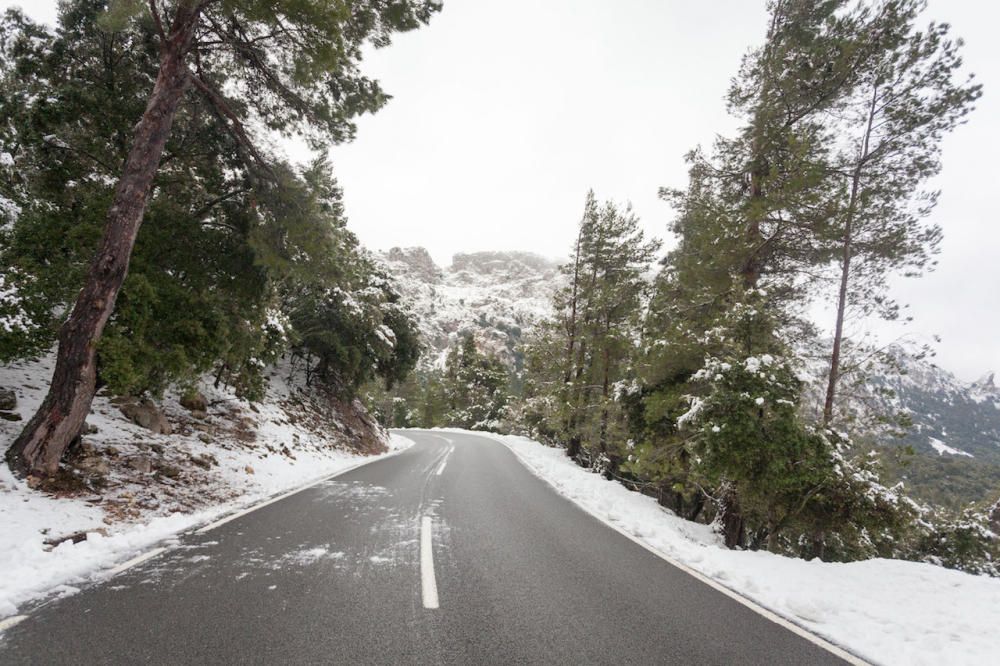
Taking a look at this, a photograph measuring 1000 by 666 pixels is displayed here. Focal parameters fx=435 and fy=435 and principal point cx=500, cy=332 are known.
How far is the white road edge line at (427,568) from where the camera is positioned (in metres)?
4.09

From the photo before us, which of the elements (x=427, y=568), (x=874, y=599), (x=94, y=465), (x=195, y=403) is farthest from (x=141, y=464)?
(x=874, y=599)

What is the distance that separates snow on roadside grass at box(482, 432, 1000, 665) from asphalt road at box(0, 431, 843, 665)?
0.52 meters

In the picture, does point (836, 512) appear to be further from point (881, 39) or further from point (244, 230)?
point (244, 230)

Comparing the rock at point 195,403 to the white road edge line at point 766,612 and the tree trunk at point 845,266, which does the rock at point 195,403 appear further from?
the tree trunk at point 845,266

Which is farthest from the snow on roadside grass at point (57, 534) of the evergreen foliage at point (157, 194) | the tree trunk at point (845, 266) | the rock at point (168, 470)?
the tree trunk at point (845, 266)

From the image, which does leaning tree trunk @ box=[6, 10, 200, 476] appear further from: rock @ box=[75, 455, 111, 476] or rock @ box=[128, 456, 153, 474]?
rock @ box=[128, 456, 153, 474]

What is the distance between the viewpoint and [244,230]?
320 inches

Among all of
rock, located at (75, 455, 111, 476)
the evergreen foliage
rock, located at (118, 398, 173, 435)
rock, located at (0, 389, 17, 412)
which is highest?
the evergreen foliage

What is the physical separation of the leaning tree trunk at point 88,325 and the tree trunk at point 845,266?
38.8 feet

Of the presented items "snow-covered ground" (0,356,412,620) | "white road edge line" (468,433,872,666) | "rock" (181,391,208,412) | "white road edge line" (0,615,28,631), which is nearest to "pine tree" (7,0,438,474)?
"snow-covered ground" (0,356,412,620)

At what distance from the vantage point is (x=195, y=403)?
11.3 meters

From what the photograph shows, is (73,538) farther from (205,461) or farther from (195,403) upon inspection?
(195,403)

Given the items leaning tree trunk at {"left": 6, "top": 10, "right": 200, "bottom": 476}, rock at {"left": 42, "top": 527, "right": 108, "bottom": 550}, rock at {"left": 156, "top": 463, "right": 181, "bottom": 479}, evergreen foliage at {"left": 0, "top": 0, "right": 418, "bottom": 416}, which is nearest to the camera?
rock at {"left": 42, "top": 527, "right": 108, "bottom": 550}

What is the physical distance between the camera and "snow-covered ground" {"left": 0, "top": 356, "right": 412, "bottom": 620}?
14.5ft
